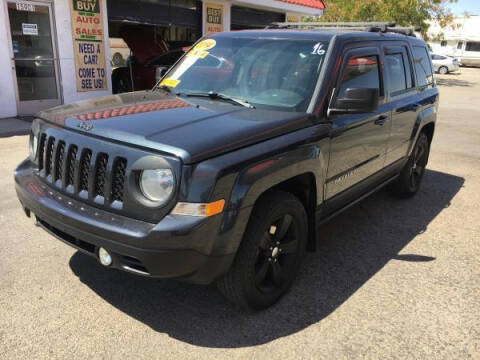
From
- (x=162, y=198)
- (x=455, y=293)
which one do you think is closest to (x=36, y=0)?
(x=162, y=198)

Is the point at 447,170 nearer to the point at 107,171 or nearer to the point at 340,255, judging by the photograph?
the point at 340,255

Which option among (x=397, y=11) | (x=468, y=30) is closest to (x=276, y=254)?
(x=397, y=11)

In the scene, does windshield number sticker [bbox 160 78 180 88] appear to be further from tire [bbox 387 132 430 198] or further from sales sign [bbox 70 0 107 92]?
sales sign [bbox 70 0 107 92]

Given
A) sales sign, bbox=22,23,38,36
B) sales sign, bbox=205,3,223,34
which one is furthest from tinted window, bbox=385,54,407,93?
sales sign, bbox=205,3,223,34

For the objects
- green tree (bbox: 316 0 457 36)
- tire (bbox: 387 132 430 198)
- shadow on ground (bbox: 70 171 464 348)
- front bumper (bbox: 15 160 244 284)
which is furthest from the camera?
green tree (bbox: 316 0 457 36)

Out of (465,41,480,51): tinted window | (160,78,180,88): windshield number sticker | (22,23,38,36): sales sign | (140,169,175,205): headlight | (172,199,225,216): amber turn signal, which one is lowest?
(172,199,225,216): amber turn signal

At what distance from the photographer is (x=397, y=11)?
25078mm

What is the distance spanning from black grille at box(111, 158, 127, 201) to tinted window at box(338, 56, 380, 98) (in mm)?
1791

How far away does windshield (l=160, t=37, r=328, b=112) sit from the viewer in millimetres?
3420

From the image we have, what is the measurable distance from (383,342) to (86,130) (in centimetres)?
224

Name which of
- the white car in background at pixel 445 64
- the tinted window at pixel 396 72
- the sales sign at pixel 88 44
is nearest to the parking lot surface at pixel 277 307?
the tinted window at pixel 396 72

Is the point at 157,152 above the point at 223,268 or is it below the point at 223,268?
above

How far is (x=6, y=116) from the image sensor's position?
32.0 feet

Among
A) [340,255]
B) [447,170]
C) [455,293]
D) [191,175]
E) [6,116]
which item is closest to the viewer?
[191,175]
